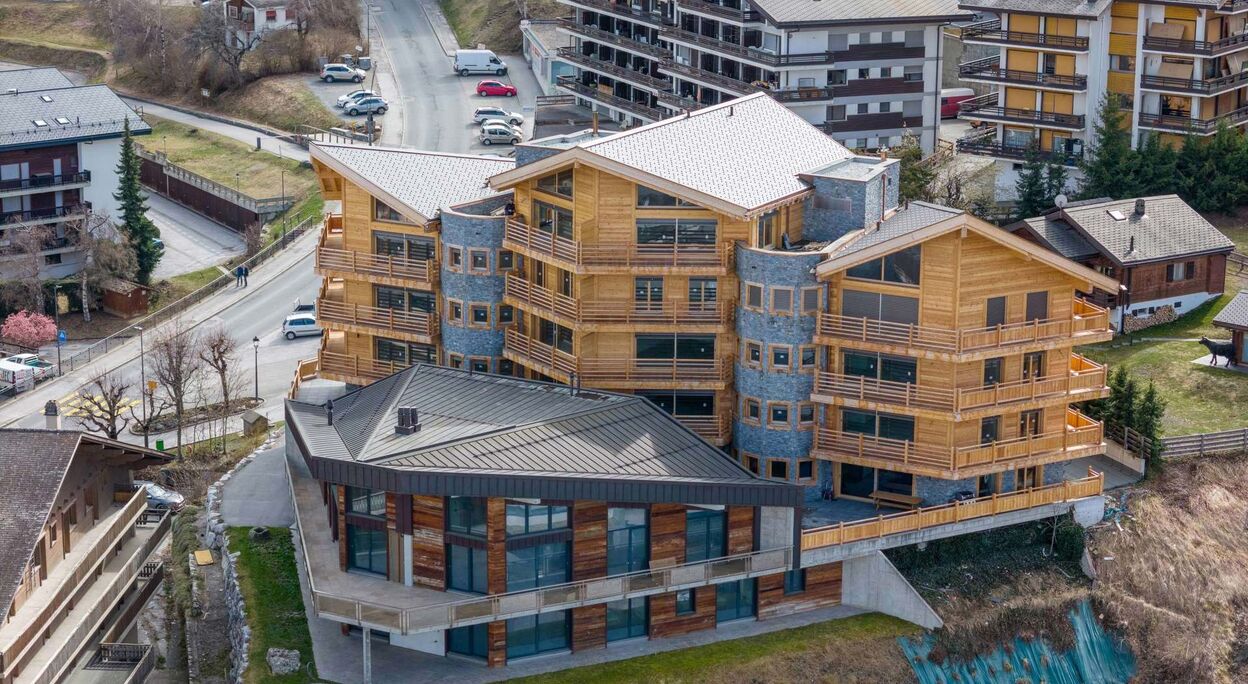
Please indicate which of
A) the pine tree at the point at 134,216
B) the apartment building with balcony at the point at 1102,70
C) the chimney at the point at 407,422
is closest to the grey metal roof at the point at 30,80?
the pine tree at the point at 134,216

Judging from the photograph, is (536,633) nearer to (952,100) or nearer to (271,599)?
(271,599)

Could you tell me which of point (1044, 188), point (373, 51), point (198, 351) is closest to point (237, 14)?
point (373, 51)

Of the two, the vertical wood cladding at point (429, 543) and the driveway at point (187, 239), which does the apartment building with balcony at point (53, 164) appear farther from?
the vertical wood cladding at point (429, 543)

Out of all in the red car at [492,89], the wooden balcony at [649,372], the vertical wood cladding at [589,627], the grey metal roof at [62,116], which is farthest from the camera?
the red car at [492,89]

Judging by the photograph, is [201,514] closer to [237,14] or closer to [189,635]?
[189,635]

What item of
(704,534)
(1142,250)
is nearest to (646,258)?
(704,534)

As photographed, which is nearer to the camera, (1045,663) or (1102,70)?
(1045,663)
